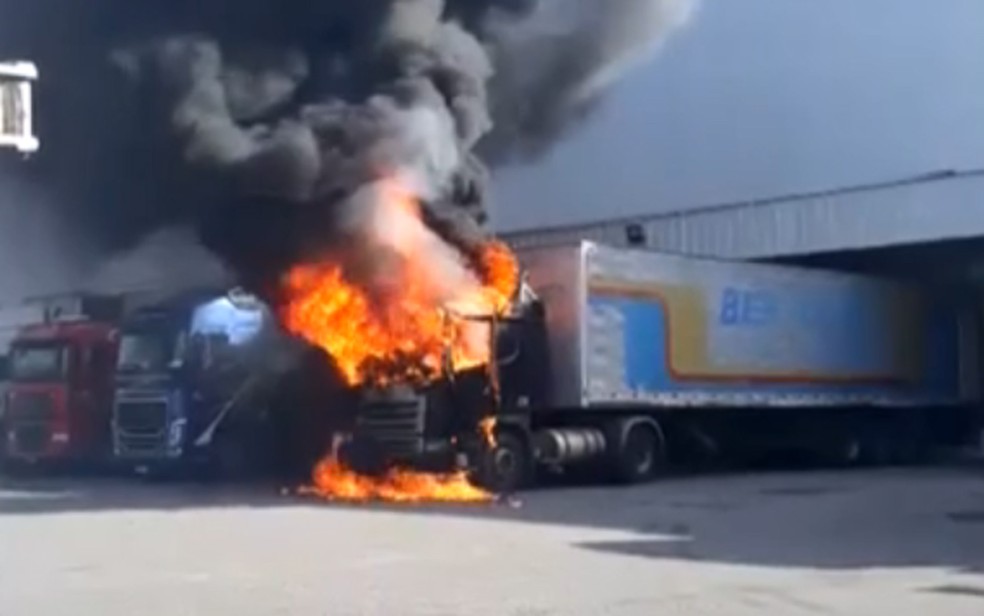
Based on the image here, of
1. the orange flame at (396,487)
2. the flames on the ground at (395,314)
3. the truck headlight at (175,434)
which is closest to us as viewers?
the orange flame at (396,487)

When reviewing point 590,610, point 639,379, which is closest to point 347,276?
point 639,379

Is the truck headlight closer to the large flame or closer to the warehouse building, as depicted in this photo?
the large flame

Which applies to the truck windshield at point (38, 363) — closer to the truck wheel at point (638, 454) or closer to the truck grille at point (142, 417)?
the truck grille at point (142, 417)

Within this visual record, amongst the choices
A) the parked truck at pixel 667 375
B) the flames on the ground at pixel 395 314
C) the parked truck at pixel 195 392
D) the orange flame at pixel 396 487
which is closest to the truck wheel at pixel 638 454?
the parked truck at pixel 667 375

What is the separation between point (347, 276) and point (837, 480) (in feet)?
28.7

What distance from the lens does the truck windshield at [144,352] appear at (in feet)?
105

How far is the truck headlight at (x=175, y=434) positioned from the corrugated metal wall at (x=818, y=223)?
7.29 meters

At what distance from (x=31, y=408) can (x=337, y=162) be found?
34.0 ft

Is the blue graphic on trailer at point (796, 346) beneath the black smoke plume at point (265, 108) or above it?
beneath

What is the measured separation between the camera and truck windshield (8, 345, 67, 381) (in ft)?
114

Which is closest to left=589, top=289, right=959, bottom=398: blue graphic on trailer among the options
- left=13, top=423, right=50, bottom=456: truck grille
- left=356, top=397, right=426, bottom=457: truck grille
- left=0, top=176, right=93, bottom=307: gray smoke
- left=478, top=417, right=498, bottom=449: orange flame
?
left=478, top=417, right=498, bottom=449: orange flame

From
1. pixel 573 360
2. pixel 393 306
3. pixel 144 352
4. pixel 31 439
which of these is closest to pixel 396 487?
pixel 393 306

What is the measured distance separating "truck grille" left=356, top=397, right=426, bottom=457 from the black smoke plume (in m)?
2.26

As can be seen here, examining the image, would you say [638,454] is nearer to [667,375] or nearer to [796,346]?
[667,375]
